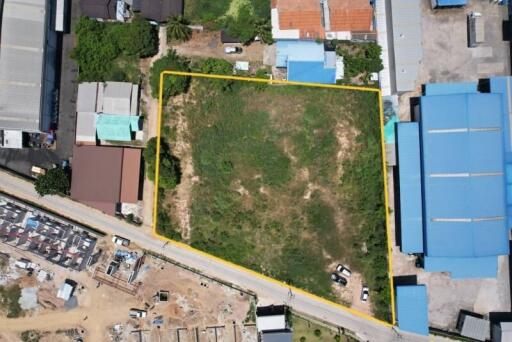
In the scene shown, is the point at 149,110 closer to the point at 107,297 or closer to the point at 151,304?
the point at 107,297

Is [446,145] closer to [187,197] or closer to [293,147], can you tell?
[293,147]

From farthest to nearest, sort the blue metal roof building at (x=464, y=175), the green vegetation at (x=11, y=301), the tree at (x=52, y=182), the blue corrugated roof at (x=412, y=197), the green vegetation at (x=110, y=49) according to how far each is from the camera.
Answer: the green vegetation at (x=11, y=301), the blue corrugated roof at (x=412, y=197), the green vegetation at (x=110, y=49), the tree at (x=52, y=182), the blue metal roof building at (x=464, y=175)

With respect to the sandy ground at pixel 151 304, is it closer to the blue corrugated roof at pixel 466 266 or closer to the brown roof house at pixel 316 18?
the blue corrugated roof at pixel 466 266

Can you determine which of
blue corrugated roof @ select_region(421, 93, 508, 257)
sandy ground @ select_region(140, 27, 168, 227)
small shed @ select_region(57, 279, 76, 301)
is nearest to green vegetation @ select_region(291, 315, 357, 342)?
blue corrugated roof @ select_region(421, 93, 508, 257)

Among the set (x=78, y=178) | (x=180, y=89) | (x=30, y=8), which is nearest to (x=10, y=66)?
(x=30, y=8)

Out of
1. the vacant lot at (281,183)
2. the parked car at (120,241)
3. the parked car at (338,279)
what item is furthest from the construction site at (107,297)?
the parked car at (338,279)

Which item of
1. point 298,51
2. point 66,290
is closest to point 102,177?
point 66,290

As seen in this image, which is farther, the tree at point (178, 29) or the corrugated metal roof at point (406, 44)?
the corrugated metal roof at point (406, 44)
